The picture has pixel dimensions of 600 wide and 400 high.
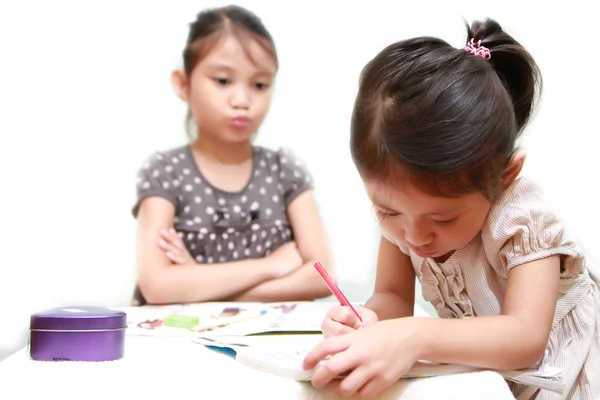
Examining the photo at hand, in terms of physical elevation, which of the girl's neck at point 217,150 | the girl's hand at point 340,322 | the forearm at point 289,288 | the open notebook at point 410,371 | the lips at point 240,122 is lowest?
the forearm at point 289,288

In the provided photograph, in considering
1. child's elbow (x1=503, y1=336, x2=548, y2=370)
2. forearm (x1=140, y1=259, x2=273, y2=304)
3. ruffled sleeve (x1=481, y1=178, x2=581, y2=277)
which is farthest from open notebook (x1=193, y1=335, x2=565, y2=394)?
forearm (x1=140, y1=259, x2=273, y2=304)

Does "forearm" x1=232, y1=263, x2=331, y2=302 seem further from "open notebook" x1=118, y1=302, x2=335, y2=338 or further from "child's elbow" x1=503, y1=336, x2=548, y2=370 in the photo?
"child's elbow" x1=503, y1=336, x2=548, y2=370

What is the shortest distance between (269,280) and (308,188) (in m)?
0.24

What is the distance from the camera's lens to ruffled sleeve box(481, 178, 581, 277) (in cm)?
75

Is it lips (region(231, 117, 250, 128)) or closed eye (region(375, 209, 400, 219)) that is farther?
lips (region(231, 117, 250, 128))

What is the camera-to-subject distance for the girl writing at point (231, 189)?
1413 mm

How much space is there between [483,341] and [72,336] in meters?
0.40

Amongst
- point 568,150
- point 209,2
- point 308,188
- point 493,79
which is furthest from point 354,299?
point 493,79

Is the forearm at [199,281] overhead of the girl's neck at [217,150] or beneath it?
beneath

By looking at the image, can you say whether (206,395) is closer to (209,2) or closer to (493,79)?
(493,79)

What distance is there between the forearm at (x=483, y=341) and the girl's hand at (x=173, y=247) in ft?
2.63

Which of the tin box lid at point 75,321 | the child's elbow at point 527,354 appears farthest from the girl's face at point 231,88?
the child's elbow at point 527,354

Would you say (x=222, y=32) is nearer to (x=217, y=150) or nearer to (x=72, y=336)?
(x=217, y=150)

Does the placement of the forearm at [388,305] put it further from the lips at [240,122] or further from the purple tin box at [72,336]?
the lips at [240,122]
